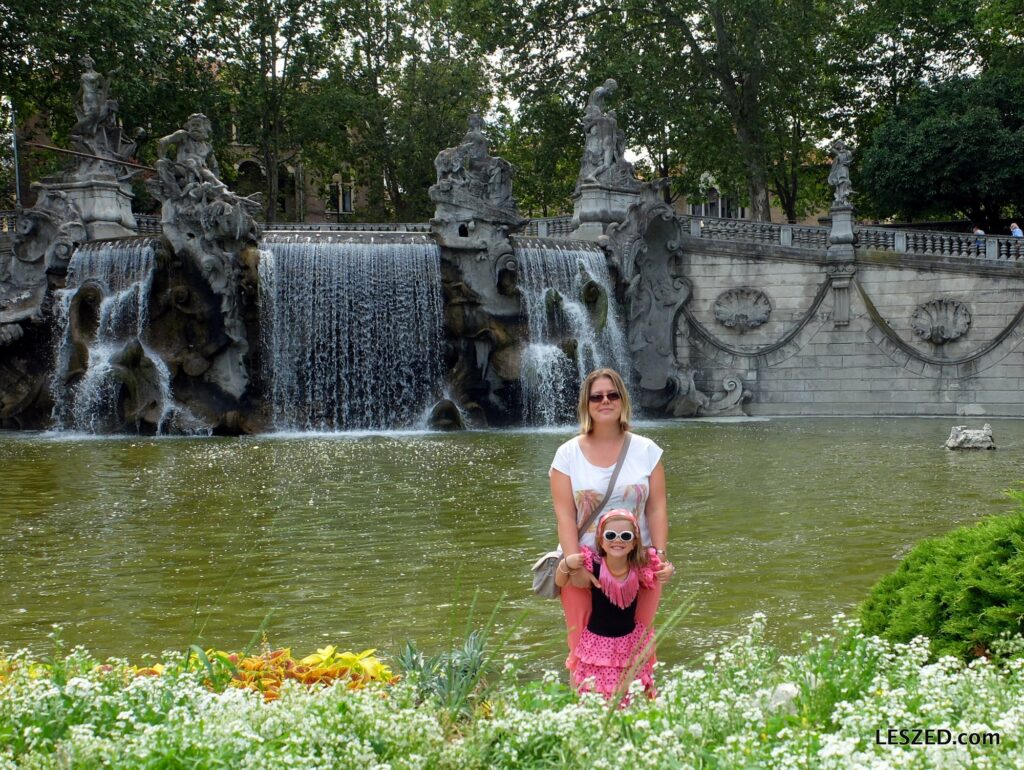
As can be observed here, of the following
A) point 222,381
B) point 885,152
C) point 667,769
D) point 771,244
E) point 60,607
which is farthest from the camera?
point 885,152

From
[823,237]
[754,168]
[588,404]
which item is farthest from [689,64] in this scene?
[588,404]

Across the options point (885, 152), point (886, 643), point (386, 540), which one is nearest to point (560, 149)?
point (885, 152)

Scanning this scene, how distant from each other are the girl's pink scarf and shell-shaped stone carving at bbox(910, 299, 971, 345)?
23.3 meters

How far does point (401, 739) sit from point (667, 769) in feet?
2.91

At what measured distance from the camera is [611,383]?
16.0 feet

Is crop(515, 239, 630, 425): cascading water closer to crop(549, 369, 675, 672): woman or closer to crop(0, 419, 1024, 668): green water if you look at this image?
crop(0, 419, 1024, 668): green water

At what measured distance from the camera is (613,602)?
4781 millimetres

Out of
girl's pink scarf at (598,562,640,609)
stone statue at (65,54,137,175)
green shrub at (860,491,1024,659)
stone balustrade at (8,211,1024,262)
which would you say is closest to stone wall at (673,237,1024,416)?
stone balustrade at (8,211,1024,262)

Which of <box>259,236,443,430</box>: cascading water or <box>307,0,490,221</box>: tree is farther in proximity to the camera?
<box>307,0,490,221</box>: tree

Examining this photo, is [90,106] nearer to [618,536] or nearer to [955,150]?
[955,150]

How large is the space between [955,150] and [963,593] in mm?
31298

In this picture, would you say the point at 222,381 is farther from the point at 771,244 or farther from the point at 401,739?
the point at 401,739

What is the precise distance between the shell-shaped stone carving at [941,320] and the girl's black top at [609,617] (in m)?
23.2

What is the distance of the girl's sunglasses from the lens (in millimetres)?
4680
